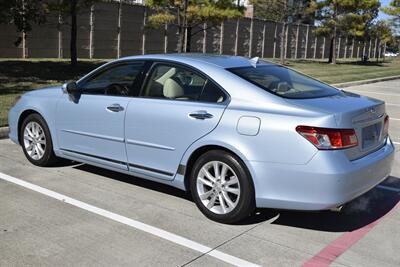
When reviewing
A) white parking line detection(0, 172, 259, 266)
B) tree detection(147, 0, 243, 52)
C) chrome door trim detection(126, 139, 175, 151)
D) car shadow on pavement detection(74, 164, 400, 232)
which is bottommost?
white parking line detection(0, 172, 259, 266)

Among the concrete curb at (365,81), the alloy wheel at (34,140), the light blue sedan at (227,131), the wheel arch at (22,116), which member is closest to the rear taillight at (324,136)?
the light blue sedan at (227,131)

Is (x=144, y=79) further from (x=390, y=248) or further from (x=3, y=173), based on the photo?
(x=390, y=248)

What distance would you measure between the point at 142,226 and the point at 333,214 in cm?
194

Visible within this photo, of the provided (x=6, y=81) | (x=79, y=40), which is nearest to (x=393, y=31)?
(x=79, y=40)

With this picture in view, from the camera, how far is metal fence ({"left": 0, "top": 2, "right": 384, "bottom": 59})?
23.5 m

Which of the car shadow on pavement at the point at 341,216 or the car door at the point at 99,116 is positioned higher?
the car door at the point at 99,116

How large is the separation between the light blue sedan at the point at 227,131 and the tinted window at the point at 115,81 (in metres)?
0.01

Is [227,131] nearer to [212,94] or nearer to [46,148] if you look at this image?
[212,94]

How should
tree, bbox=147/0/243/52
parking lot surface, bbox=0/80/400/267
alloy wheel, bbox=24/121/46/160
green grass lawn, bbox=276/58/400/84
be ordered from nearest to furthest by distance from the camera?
parking lot surface, bbox=0/80/400/267
alloy wheel, bbox=24/121/46/160
tree, bbox=147/0/243/52
green grass lawn, bbox=276/58/400/84

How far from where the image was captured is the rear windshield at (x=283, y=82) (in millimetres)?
4898

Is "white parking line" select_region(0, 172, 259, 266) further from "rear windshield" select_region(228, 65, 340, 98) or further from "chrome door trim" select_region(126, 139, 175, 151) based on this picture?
"rear windshield" select_region(228, 65, 340, 98)

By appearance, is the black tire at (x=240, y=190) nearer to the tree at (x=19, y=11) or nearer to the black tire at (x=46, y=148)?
the black tire at (x=46, y=148)

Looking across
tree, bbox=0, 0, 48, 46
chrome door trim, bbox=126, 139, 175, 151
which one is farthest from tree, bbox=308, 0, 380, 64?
chrome door trim, bbox=126, 139, 175, 151

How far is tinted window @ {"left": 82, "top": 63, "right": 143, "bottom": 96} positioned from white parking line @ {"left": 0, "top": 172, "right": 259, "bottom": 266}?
1.24 m
